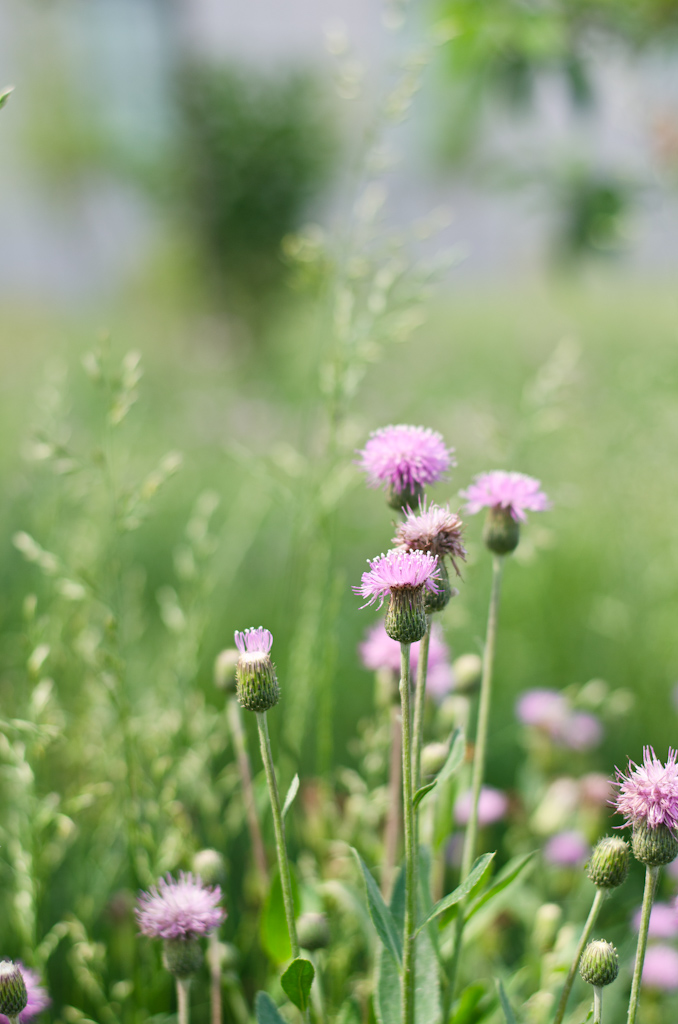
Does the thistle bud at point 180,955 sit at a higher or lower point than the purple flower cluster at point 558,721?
lower

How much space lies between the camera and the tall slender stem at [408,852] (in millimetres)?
619

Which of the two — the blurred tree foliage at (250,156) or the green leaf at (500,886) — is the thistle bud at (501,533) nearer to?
the green leaf at (500,886)

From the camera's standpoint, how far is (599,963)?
66 centimetres

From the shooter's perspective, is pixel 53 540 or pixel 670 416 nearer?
pixel 53 540

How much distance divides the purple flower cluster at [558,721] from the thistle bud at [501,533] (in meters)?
0.59

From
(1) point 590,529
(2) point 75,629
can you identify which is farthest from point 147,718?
(1) point 590,529

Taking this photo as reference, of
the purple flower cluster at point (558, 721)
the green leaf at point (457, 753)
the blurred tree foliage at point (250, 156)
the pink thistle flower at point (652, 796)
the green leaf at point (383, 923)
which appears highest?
the blurred tree foliage at point (250, 156)

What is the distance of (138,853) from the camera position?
1036mm

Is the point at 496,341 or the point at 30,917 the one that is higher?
the point at 496,341

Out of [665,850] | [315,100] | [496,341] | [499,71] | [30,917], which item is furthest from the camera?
[496,341]

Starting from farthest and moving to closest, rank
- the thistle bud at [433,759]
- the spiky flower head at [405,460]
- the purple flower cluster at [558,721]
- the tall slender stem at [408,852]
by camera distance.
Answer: the purple flower cluster at [558,721] < the thistle bud at [433,759] < the spiky flower head at [405,460] < the tall slender stem at [408,852]

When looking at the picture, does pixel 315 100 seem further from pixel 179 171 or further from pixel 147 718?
pixel 147 718

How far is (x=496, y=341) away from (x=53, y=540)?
7668 millimetres

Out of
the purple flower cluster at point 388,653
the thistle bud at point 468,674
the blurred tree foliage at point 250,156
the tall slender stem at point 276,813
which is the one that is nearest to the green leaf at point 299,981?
the tall slender stem at point 276,813
